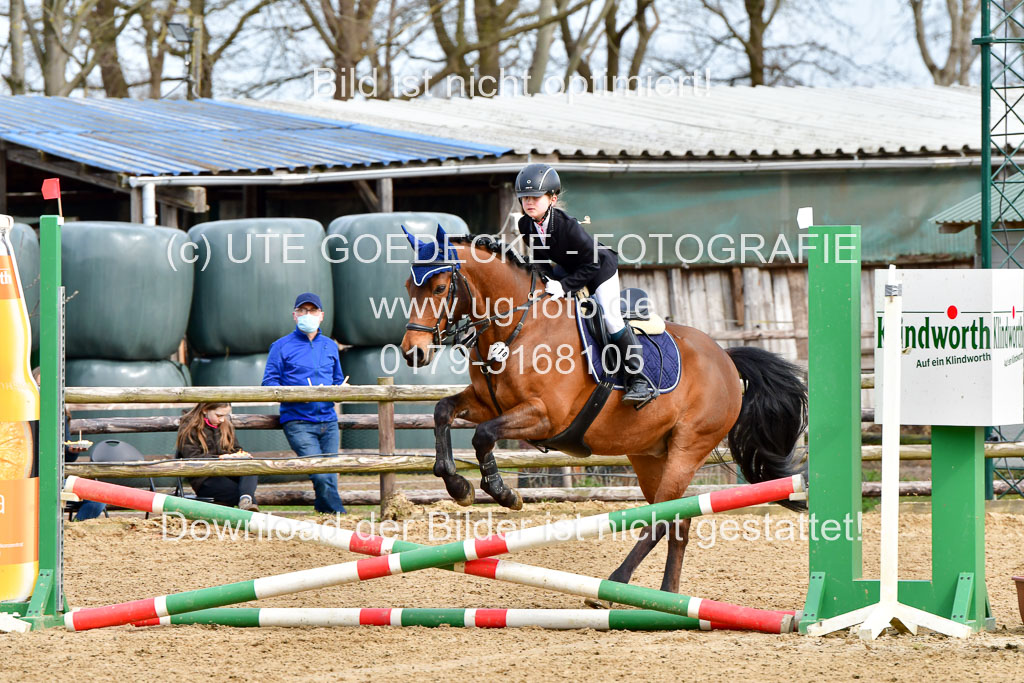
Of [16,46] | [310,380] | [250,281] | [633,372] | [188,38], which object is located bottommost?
[310,380]

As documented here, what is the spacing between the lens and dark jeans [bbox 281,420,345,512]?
827 cm

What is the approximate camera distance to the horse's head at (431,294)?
15.3 feet

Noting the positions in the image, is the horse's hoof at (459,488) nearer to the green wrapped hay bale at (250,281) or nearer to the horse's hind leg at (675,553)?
the horse's hind leg at (675,553)

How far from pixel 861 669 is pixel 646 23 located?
23.1 meters

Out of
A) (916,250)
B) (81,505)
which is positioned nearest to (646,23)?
(916,250)

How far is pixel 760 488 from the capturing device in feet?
14.6

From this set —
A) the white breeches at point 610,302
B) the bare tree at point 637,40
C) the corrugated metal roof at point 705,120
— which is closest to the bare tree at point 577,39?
Answer: the bare tree at point 637,40

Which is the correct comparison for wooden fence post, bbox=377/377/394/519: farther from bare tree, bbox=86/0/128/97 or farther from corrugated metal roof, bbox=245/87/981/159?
bare tree, bbox=86/0/128/97

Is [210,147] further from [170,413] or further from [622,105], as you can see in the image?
[622,105]

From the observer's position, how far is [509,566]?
4.59 meters

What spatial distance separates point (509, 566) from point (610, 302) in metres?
1.39

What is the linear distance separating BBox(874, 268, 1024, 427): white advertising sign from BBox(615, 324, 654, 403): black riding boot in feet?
3.88

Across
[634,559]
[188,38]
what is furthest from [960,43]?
[634,559]

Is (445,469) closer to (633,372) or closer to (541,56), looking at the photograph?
(633,372)
